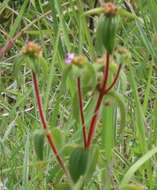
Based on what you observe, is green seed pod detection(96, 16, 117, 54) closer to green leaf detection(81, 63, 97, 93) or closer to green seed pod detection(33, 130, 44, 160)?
green leaf detection(81, 63, 97, 93)

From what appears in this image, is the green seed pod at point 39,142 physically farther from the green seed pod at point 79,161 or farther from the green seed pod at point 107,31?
the green seed pod at point 107,31

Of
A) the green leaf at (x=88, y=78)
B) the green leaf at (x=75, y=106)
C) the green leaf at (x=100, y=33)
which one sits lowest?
the green leaf at (x=75, y=106)

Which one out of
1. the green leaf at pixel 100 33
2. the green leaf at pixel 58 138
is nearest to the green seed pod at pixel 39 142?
the green leaf at pixel 58 138

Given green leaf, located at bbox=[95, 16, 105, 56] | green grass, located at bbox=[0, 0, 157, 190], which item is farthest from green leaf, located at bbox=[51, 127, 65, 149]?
green leaf, located at bbox=[95, 16, 105, 56]

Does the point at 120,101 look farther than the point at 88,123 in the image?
No

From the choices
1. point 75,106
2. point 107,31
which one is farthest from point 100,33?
point 75,106

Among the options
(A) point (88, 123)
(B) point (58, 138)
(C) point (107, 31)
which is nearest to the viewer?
(C) point (107, 31)

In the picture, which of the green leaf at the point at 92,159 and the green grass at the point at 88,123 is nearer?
the green leaf at the point at 92,159

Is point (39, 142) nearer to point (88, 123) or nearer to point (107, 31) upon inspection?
point (107, 31)

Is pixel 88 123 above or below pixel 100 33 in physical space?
below
